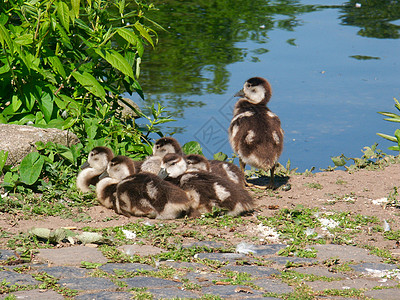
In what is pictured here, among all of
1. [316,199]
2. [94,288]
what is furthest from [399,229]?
[94,288]

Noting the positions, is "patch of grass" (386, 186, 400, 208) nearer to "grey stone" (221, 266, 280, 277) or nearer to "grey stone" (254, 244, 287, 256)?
"grey stone" (254, 244, 287, 256)

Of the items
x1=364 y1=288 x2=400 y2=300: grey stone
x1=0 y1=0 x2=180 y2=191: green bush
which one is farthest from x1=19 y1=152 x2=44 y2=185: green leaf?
x1=364 y1=288 x2=400 y2=300: grey stone

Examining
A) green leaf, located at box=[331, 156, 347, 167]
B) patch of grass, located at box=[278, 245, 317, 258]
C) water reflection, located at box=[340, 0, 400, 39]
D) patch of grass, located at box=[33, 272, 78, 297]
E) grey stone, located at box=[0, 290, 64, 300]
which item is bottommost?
green leaf, located at box=[331, 156, 347, 167]

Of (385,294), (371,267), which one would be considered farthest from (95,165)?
(385,294)

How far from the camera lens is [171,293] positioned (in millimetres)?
4121

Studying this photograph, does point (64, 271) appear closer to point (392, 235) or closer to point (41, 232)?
point (41, 232)

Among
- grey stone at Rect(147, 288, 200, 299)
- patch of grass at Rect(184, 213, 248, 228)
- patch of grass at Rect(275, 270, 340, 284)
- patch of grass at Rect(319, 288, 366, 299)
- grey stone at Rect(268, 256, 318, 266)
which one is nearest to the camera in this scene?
grey stone at Rect(147, 288, 200, 299)

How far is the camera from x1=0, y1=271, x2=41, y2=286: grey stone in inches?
164

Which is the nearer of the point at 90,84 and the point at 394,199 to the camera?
the point at 394,199

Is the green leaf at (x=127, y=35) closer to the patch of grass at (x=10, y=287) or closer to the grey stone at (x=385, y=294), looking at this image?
the patch of grass at (x=10, y=287)

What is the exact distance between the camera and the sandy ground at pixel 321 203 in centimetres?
588

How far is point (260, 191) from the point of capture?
7.60 meters

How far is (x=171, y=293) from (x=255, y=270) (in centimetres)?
96

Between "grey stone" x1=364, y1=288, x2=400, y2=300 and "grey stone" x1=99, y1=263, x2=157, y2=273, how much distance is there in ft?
5.26
